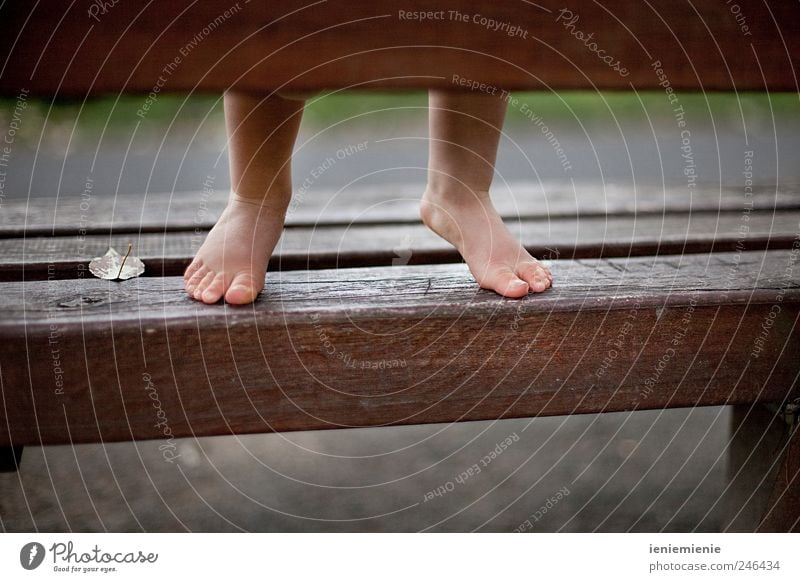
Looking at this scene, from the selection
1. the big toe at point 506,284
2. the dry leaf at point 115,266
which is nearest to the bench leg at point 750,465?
the big toe at point 506,284

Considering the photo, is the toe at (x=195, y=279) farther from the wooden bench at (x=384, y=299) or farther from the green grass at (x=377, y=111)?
the green grass at (x=377, y=111)

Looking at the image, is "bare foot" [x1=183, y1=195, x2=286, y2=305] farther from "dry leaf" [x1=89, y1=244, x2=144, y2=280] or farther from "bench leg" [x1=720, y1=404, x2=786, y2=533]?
"bench leg" [x1=720, y1=404, x2=786, y2=533]

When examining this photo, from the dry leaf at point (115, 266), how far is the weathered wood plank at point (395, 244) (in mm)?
14

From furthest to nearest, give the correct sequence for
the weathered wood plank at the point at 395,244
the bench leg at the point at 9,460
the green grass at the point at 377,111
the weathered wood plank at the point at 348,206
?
the green grass at the point at 377,111, the weathered wood plank at the point at 348,206, the weathered wood plank at the point at 395,244, the bench leg at the point at 9,460

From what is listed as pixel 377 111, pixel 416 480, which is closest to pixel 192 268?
pixel 416 480

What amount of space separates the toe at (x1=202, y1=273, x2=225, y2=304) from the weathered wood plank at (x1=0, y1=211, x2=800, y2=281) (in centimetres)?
13

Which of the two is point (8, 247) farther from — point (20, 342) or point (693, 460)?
point (693, 460)

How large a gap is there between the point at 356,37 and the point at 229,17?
9 cm

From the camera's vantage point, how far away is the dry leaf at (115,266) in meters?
0.81

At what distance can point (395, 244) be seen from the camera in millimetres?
1015

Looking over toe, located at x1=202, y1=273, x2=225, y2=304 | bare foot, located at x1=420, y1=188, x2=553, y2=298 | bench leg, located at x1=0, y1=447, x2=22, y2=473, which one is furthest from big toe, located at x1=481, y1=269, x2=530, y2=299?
bench leg, located at x1=0, y1=447, x2=22, y2=473

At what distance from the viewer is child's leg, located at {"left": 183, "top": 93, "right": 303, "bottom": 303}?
0.78 metres

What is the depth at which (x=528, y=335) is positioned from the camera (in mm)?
726

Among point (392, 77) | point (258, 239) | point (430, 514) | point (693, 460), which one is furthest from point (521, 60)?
point (693, 460)
